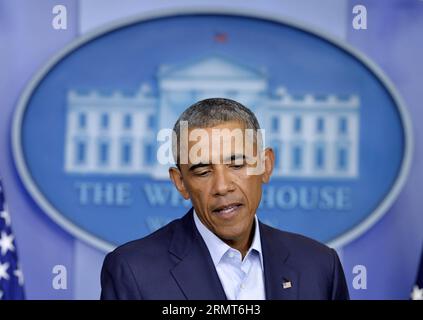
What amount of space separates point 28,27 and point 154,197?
0.98m

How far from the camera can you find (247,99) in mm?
3590

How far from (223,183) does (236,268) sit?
0.84ft

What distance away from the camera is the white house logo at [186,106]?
11.7ft

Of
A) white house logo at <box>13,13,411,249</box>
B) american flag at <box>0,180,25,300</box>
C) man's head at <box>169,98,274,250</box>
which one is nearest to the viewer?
man's head at <box>169,98,274,250</box>

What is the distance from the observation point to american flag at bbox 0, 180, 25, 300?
3.45 metres

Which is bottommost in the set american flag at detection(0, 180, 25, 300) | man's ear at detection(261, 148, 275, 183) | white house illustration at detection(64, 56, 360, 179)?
american flag at detection(0, 180, 25, 300)

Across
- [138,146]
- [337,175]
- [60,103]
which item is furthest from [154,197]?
[337,175]

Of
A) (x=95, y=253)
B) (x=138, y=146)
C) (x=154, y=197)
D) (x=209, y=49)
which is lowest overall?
(x=95, y=253)

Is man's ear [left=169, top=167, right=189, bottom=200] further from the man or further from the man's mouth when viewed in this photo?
the man's mouth

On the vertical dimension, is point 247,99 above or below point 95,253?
above

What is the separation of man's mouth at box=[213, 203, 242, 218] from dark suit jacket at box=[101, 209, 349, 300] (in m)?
0.12

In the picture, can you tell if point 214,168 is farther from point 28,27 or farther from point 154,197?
point 28,27

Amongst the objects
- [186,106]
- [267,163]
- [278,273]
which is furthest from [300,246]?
[186,106]

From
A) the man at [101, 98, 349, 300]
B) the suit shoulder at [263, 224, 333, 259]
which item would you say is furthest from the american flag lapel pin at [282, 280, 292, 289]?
the suit shoulder at [263, 224, 333, 259]
